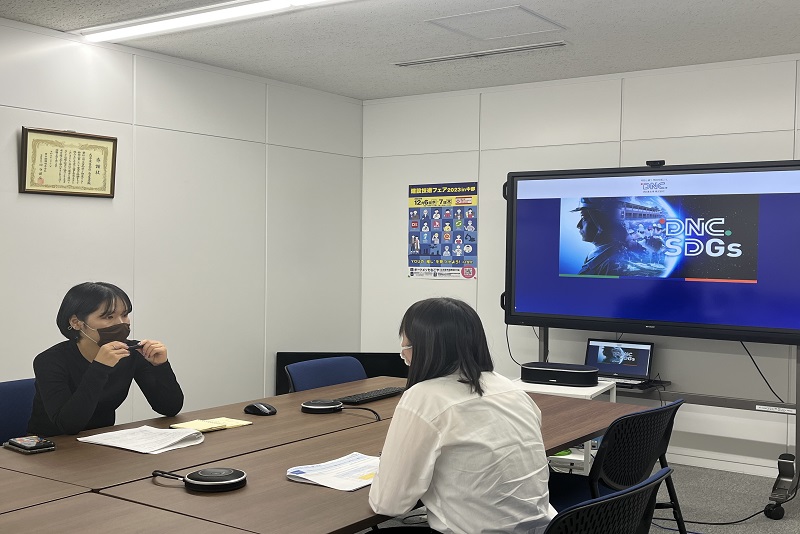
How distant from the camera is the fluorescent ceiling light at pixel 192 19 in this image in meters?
4.02

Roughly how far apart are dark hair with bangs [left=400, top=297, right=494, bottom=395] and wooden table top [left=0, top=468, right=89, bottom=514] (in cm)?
97

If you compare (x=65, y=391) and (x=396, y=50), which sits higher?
(x=396, y=50)

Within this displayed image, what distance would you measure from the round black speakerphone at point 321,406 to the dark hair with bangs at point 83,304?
2.83 feet

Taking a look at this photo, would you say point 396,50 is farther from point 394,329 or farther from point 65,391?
point 65,391

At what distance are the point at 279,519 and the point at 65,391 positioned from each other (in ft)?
4.32

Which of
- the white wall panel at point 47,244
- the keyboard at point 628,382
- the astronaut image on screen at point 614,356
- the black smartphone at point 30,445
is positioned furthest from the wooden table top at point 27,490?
the astronaut image on screen at point 614,356

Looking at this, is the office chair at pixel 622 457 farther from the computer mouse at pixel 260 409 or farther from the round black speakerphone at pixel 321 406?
the computer mouse at pixel 260 409

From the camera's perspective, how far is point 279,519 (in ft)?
6.63

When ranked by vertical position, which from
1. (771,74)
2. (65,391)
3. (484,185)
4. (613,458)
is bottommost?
(613,458)

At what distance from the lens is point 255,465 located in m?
2.53

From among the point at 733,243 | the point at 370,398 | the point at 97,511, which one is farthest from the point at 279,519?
the point at 733,243

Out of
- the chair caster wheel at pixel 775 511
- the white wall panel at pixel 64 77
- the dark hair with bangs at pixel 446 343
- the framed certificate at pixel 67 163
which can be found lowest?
the chair caster wheel at pixel 775 511

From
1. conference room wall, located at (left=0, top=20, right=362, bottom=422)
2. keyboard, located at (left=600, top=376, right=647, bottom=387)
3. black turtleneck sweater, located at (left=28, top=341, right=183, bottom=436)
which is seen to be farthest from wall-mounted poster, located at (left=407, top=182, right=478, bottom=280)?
black turtleneck sweater, located at (left=28, top=341, right=183, bottom=436)

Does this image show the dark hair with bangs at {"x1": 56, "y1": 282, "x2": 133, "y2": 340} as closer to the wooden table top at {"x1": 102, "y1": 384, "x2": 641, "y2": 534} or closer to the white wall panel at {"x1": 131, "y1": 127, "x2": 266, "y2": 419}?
the wooden table top at {"x1": 102, "y1": 384, "x2": 641, "y2": 534}
